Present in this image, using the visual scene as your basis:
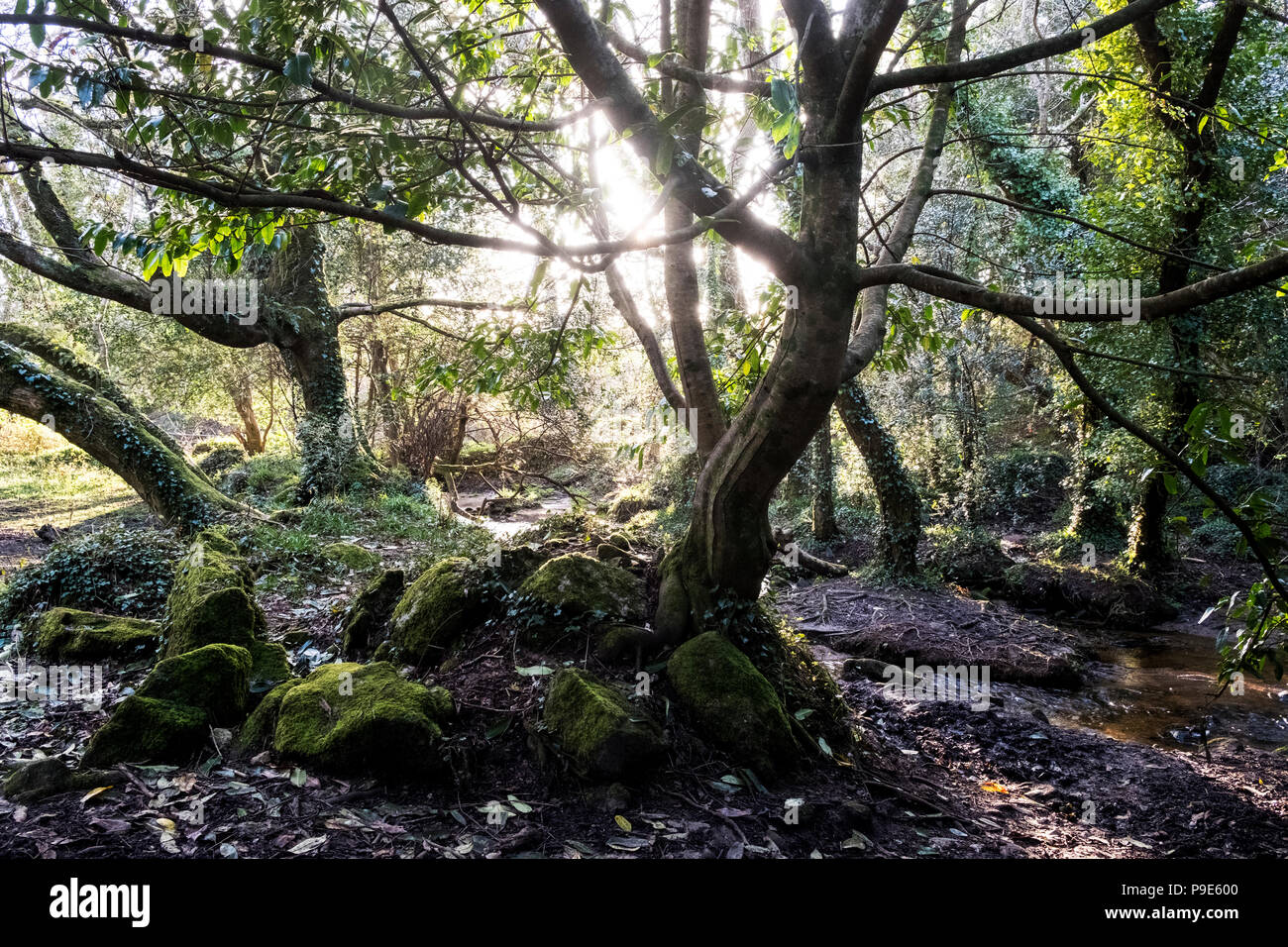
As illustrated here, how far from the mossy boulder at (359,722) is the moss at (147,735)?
274 millimetres

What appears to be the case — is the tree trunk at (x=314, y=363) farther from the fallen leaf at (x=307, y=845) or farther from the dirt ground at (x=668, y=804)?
the fallen leaf at (x=307, y=845)

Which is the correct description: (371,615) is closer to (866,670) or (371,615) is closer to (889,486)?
(866,670)

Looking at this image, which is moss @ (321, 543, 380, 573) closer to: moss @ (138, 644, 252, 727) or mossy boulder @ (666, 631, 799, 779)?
moss @ (138, 644, 252, 727)

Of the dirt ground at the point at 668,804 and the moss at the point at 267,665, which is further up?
the moss at the point at 267,665

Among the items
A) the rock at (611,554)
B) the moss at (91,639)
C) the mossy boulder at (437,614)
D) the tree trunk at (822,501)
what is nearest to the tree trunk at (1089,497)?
the tree trunk at (822,501)

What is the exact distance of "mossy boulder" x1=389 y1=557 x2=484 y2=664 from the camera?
14.5 ft

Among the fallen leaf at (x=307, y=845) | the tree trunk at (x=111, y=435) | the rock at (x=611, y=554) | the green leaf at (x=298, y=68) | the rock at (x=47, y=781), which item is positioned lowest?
the fallen leaf at (x=307, y=845)

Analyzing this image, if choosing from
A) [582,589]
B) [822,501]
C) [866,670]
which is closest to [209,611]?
[582,589]

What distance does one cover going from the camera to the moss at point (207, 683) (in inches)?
137

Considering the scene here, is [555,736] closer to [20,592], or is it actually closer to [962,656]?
[962,656]

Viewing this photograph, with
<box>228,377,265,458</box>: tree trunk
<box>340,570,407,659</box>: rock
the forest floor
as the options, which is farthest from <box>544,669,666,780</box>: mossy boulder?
<box>228,377,265,458</box>: tree trunk

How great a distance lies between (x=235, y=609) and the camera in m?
4.38

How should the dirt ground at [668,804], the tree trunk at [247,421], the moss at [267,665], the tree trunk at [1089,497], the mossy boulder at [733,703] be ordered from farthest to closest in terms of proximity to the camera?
1. the tree trunk at [247,421]
2. the tree trunk at [1089,497]
3. the moss at [267,665]
4. the mossy boulder at [733,703]
5. the dirt ground at [668,804]
